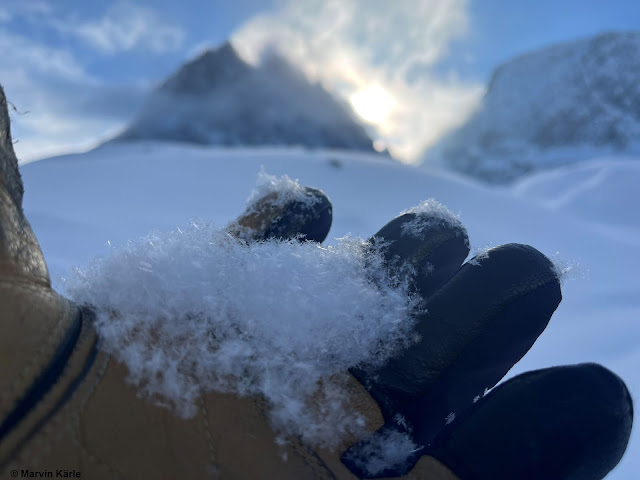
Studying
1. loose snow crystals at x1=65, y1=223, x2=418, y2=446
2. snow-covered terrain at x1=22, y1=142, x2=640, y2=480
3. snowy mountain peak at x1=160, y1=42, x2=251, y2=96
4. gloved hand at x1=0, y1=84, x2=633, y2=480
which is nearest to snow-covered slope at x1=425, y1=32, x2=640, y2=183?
snowy mountain peak at x1=160, y1=42, x2=251, y2=96

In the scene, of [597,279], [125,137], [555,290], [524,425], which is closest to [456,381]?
[524,425]

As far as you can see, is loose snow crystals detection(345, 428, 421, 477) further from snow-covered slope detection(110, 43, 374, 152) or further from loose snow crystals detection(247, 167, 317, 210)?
snow-covered slope detection(110, 43, 374, 152)

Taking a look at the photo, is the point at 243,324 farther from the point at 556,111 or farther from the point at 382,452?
the point at 556,111

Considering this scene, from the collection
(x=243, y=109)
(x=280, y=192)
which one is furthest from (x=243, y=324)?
(x=243, y=109)

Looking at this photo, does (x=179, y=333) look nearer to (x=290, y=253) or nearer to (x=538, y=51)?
(x=290, y=253)

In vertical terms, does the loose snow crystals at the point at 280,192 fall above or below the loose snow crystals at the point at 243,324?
above

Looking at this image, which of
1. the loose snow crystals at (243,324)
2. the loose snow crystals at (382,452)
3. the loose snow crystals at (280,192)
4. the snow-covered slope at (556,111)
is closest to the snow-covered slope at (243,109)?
the snow-covered slope at (556,111)

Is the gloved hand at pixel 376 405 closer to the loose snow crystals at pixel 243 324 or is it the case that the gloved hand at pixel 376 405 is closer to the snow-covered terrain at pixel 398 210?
the loose snow crystals at pixel 243 324

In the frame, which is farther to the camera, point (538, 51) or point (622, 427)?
point (538, 51)
